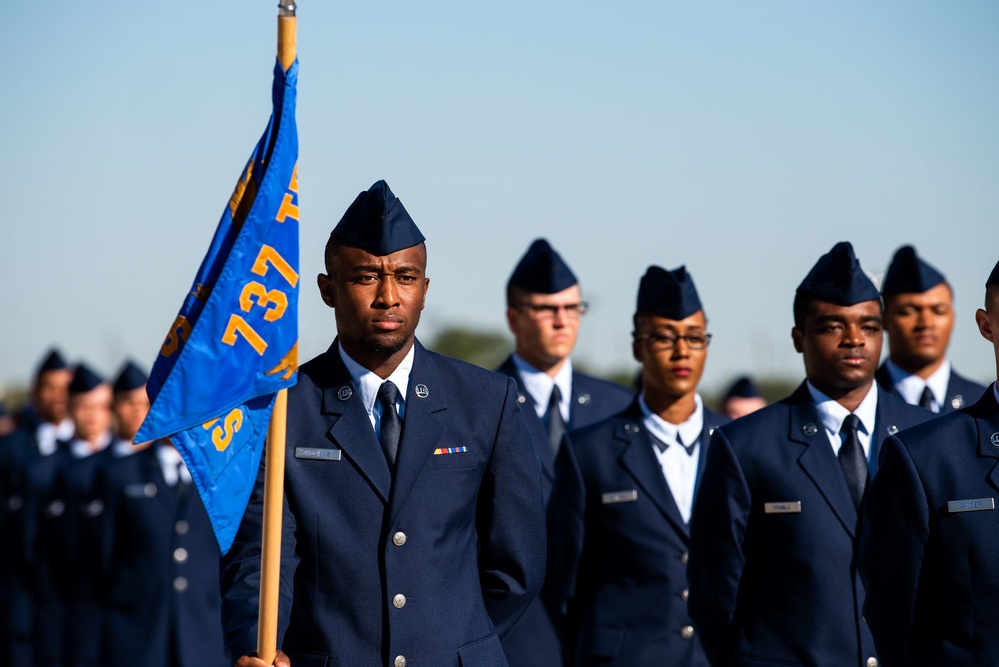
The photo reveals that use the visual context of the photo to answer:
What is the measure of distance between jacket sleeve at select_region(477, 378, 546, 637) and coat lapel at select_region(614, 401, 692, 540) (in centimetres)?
235

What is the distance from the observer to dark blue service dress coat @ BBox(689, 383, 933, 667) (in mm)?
6531

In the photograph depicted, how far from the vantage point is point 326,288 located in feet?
18.4

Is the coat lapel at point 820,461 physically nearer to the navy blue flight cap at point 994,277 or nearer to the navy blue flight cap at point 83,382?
the navy blue flight cap at point 994,277

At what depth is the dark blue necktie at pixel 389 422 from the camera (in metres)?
5.43

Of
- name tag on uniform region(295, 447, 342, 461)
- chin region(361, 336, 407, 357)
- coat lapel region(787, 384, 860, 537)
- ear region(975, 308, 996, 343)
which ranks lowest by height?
coat lapel region(787, 384, 860, 537)

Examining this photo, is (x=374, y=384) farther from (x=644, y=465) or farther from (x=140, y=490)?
(x=140, y=490)

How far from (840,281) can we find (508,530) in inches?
85.4

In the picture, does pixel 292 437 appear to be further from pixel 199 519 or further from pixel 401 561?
pixel 199 519

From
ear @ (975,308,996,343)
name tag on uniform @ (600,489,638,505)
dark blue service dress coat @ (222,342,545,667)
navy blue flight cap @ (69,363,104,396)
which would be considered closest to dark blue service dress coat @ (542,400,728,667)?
name tag on uniform @ (600,489,638,505)

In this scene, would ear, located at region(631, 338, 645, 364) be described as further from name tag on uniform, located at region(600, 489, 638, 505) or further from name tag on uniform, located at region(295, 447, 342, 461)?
name tag on uniform, located at region(295, 447, 342, 461)

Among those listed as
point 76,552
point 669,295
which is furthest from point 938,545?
point 76,552

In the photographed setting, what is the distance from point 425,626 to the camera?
5223mm

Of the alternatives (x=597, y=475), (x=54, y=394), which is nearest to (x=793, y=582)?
(x=597, y=475)

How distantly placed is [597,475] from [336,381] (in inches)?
110
